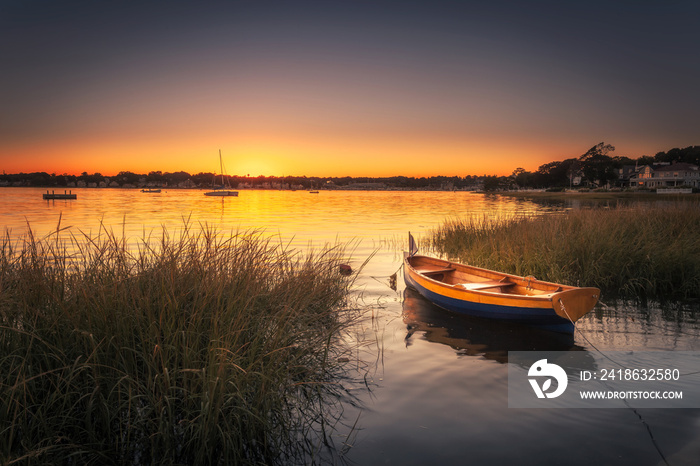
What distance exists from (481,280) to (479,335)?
118 inches

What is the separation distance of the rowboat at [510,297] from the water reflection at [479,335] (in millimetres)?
303

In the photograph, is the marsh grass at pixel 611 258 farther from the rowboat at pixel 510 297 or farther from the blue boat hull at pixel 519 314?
the blue boat hull at pixel 519 314

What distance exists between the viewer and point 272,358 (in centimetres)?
496

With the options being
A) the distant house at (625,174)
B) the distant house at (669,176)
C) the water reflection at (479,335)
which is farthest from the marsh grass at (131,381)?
the distant house at (625,174)

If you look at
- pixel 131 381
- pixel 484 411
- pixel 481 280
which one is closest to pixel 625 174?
pixel 481 280

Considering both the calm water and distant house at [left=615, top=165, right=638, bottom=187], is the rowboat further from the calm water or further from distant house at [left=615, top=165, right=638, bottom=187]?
distant house at [left=615, top=165, right=638, bottom=187]

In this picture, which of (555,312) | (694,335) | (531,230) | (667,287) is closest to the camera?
(555,312)

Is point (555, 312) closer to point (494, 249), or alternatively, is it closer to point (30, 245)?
point (494, 249)

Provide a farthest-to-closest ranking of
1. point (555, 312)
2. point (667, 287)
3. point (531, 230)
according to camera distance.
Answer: point (531, 230) < point (667, 287) < point (555, 312)

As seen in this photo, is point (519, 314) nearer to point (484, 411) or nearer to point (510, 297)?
point (510, 297)

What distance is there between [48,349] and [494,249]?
1406cm

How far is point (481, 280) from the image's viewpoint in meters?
12.8

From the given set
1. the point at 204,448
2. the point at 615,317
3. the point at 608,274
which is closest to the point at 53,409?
the point at 204,448

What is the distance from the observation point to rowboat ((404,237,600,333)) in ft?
29.3
